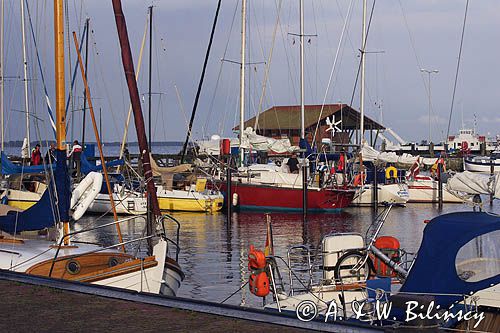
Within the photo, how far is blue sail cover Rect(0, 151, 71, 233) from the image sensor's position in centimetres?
1538

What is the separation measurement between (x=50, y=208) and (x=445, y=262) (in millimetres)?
8120

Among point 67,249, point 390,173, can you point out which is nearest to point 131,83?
point 67,249

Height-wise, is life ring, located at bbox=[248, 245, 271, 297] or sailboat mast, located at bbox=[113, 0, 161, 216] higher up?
sailboat mast, located at bbox=[113, 0, 161, 216]

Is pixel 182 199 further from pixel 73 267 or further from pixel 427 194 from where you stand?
pixel 73 267

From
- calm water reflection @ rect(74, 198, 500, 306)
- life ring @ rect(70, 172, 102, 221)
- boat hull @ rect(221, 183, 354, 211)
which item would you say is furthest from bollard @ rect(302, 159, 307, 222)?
life ring @ rect(70, 172, 102, 221)

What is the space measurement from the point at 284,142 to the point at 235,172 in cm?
416

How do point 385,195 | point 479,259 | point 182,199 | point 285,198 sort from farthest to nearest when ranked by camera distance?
point 385,195, point 285,198, point 182,199, point 479,259

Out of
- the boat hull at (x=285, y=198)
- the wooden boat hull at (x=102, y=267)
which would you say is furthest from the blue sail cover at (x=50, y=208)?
the boat hull at (x=285, y=198)

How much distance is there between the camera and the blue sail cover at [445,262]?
10695mm

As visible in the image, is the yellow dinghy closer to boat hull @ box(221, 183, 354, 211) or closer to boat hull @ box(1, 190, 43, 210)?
boat hull @ box(221, 183, 354, 211)

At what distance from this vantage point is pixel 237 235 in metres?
31.1

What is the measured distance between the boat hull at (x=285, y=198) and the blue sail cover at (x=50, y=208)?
23282 millimetres

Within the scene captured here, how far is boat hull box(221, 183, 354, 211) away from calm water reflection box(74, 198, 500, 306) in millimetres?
625

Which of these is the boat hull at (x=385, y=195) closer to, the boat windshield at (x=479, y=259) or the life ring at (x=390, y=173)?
the life ring at (x=390, y=173)
